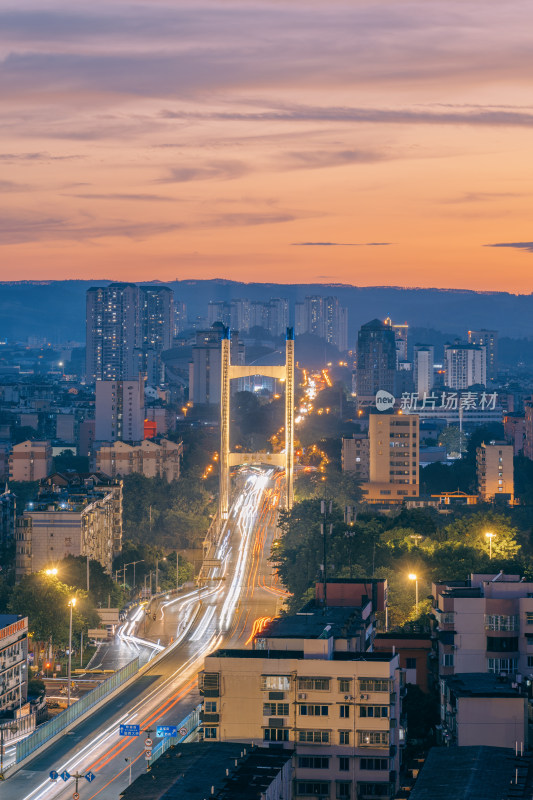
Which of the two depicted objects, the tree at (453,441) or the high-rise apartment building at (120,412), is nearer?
the high-rise apartment building at (120,412)

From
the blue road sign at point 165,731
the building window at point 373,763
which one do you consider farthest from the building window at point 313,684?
the blue road sign at point 165,731

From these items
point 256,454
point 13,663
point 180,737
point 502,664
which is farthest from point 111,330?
point 180,737

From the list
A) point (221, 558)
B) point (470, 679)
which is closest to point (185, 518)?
point (221, 558)

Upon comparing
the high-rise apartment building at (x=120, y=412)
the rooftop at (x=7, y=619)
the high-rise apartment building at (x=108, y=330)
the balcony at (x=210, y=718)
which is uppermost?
the high-rise apartment building at (x=108, y=330)

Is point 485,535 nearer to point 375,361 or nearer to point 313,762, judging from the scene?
point 313,762

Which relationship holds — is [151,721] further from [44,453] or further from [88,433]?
[88,433]

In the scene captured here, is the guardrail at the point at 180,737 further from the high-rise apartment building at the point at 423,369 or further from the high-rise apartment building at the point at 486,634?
the high-rise apartment building at the point at 423,369
